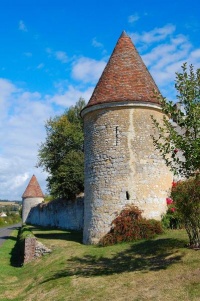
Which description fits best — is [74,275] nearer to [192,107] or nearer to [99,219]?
[99,219]

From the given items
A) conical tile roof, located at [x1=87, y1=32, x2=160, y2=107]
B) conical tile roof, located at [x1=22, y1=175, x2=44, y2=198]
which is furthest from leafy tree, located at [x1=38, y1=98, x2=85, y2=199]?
conical tile roof, located at [x1=22, y1=175, x2=44, y2=198]

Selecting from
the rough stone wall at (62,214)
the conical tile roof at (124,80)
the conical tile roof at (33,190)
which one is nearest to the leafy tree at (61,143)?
the rough stone wall at (62,214)

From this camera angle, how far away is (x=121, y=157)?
14586mm

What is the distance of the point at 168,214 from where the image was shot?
14.8 m

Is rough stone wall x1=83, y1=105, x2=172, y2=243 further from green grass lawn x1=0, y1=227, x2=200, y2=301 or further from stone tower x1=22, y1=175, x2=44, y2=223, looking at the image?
stone tower x1=22, y1=175, x2=44, y2=223

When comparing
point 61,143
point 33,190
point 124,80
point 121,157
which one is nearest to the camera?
point 121,157

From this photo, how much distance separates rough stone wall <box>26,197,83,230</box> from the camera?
80.7 ft

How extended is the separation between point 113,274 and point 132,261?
1.12 metres

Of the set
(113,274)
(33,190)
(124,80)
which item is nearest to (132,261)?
(113,274)

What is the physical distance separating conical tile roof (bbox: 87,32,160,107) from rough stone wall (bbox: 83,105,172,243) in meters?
0.52

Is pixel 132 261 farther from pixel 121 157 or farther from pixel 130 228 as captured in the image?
pixel 121 157

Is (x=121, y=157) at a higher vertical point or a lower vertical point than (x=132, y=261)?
higher

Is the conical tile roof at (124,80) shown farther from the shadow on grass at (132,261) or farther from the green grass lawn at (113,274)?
the shadow on grass at (132,261)

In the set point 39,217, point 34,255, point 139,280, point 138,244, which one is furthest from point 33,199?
point 139,280
